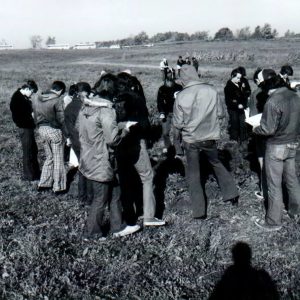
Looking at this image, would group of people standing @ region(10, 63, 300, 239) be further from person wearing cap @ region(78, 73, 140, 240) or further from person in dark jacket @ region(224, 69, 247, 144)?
person in dark jacket @ region(224, 69, 247, 144)

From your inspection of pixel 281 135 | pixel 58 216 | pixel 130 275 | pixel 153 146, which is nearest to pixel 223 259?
pixel 130 275

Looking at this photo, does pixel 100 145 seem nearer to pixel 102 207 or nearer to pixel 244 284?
pixel 102 207

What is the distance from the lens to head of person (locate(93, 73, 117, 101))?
5418 millimetres

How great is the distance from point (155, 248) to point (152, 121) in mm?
8945

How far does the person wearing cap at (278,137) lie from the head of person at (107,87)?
1.99 meters

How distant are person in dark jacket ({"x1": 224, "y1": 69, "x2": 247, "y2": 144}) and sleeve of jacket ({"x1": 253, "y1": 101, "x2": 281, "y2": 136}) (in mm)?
5206

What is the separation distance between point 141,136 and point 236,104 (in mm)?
5458

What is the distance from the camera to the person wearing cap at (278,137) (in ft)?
18.3

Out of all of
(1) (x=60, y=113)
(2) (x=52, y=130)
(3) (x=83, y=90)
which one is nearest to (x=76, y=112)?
(3) (x=83, y=90)

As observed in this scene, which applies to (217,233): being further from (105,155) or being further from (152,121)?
(152,121)

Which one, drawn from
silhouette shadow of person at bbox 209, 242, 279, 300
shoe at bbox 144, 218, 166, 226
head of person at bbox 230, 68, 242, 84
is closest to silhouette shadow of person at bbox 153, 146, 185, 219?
shoe at bbox 144, 218, 166, 226

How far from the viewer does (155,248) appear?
566cm

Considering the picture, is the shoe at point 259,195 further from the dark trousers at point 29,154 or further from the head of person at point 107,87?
the dark trousers at point 29,154

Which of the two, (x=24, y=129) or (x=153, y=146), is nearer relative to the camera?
(x=24, y=129)
